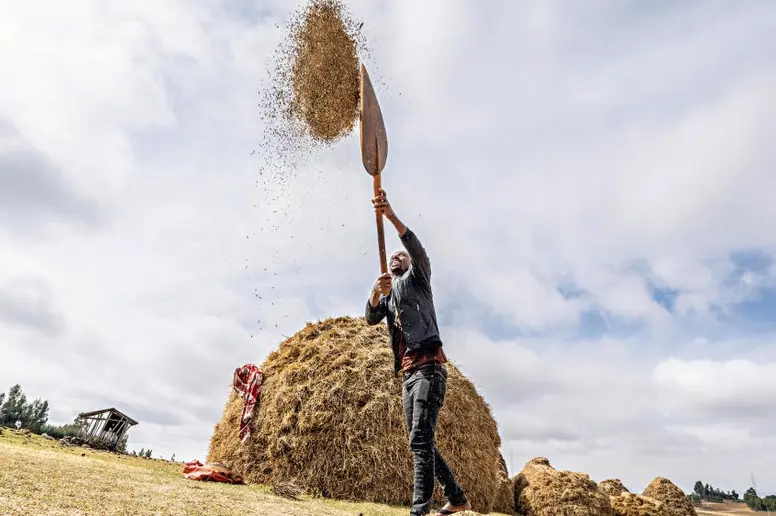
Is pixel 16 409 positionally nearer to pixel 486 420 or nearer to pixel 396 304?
pixel 486 420

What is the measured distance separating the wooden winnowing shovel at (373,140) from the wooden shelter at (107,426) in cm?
2001

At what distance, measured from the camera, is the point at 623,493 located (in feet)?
43.3


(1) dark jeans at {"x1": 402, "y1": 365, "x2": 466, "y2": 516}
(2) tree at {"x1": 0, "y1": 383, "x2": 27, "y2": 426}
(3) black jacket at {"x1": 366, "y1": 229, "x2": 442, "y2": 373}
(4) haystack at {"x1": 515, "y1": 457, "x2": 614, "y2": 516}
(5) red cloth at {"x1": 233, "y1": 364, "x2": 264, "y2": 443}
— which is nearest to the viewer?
(1) dark jeans at {"x1": 402, "y1": 365, "x2": 466, "y2": 516}

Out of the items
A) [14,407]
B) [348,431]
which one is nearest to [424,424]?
[348,431]

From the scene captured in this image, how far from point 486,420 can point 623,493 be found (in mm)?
5070

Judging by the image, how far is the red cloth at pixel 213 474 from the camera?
28.7ft

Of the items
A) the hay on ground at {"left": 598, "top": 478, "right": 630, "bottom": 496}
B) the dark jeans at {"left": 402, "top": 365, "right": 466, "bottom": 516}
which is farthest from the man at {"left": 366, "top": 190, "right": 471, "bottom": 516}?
the hay on ground at {"left": 598, "top": 478, "right": 630, "bottom": 496}

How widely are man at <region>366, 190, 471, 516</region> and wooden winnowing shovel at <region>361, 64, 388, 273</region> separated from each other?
0.41 m

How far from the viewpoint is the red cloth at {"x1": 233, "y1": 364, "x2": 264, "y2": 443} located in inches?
417

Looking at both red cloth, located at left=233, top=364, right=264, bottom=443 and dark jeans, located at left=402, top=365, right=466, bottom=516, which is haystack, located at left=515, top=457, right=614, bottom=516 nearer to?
red cloth, located at left=233, top=364, right=264, bottom=443

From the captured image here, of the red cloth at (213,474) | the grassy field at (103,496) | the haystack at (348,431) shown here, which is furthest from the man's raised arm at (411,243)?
the red cloth at (213,474)

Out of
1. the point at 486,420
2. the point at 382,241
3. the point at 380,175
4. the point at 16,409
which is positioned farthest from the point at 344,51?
the point at 16,409

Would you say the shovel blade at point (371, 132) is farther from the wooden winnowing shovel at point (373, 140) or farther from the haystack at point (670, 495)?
the haystack at point (670, 495)

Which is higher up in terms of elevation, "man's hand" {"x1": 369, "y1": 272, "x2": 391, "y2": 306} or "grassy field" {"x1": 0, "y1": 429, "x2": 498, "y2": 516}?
"man's hand" {"x1": 369, "y1": 272, "x2": 391, "y2": 306}
